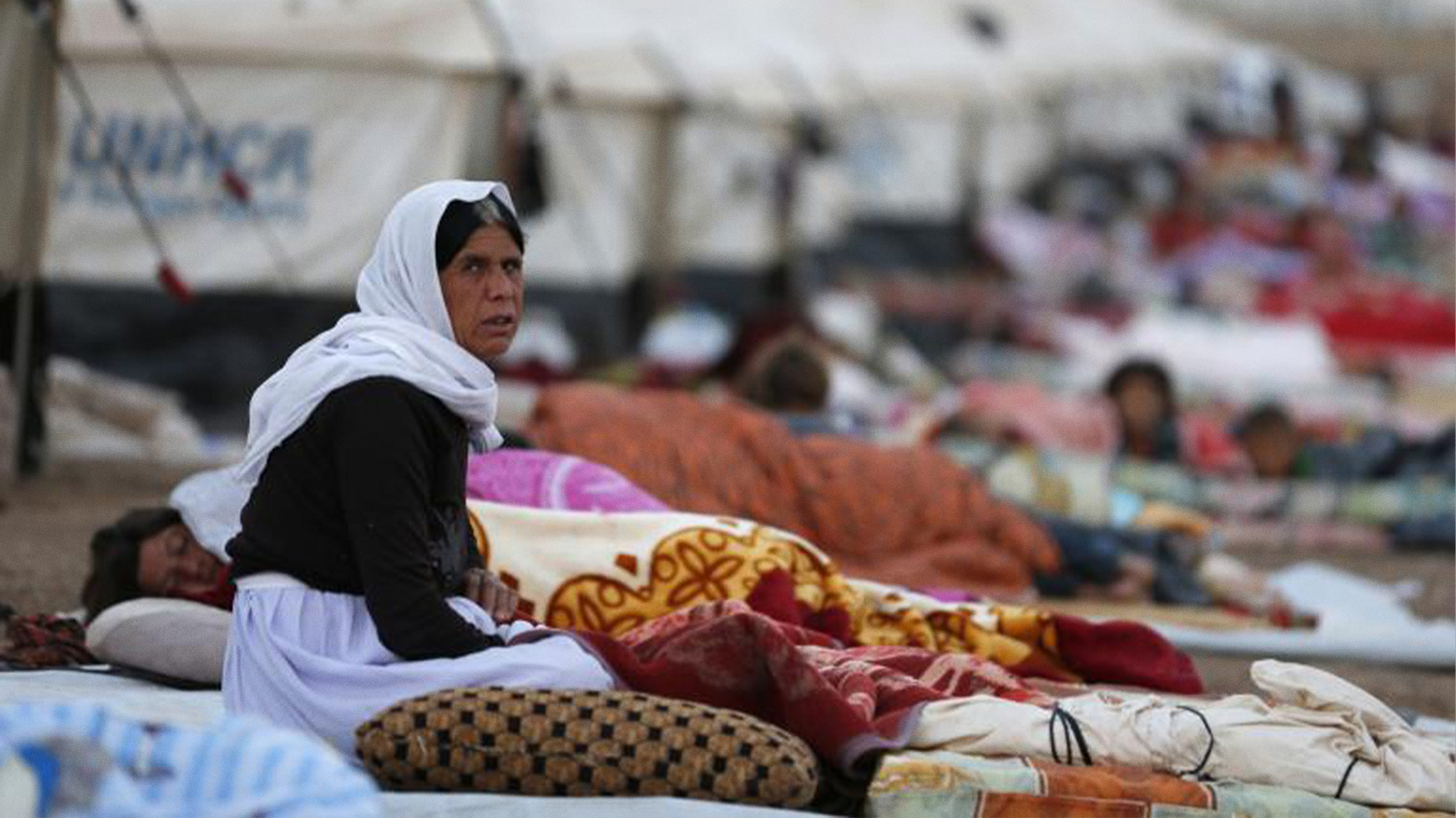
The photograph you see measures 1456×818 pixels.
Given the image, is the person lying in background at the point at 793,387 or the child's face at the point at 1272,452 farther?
the child's face at the point at 1272,452

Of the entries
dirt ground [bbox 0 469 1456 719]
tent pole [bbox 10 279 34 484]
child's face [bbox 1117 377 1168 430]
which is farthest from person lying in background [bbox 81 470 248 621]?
child's face [bbox 1117 377 1168 430]

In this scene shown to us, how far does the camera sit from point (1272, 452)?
30.3 feet

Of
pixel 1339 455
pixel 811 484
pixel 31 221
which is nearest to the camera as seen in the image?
pixel 811 484

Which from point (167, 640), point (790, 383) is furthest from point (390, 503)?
point (790, 383)

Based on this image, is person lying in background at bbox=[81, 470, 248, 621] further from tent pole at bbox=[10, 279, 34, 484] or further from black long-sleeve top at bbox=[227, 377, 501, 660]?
tent pole at bbox=[10, 279, 34, 484]

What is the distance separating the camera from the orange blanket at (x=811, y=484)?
233 inches

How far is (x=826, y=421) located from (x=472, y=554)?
10.3 feet

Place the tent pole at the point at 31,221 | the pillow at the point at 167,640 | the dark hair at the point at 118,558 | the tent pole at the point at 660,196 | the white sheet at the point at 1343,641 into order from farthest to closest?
the tent pole at the point at 660,196 < the tent pole at the point at 31,221 < the white sheet at the point at 1343,641 < the dark hair at the point at 118,558 < the pillow at the point at 167,640

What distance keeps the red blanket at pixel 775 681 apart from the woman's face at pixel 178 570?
113 centimetres

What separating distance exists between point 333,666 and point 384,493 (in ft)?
0.92

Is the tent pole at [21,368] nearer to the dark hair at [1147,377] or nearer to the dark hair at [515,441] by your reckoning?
the dark hair at [515,441]

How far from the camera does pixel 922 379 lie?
13250 mm

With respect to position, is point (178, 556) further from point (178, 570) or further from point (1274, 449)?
point (1274, 449)

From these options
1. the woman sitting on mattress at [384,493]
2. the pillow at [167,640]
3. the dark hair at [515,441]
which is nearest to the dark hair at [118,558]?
the pillow at [167,640]
